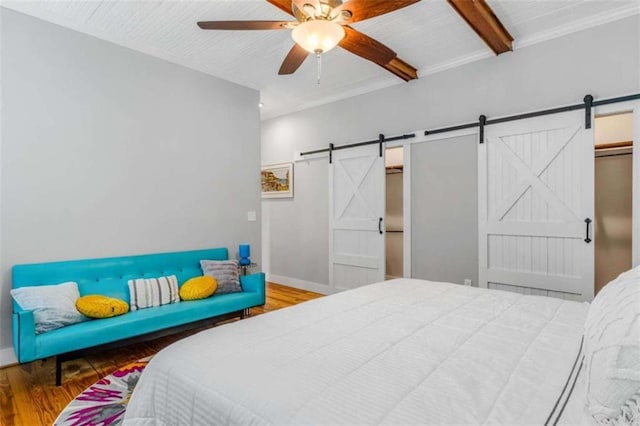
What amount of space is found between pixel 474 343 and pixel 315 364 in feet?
2.19

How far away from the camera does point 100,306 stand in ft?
8.70

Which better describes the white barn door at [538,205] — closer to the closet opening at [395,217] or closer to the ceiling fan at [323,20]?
the ceiling fan at [323,20]

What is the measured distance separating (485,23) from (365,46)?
42.2 inches

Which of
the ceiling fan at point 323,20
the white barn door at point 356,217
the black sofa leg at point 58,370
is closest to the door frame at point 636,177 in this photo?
the ceiling fan at point 323,20

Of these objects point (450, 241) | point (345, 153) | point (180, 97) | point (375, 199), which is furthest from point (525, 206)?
point (180, 97)

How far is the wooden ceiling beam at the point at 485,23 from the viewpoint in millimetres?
2583

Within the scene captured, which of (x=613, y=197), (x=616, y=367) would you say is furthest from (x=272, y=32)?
(x=613, y=197)

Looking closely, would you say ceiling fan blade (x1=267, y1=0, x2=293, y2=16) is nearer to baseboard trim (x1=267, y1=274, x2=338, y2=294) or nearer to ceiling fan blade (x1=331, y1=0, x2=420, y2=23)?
ceiling fan blade (x1=331, y1=0, x2=420, y2=23)

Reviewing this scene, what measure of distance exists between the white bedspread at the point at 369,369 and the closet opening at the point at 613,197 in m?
2.73

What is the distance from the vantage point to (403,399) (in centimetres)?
99

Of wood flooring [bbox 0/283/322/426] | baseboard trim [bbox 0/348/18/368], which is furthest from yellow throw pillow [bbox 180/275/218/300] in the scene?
baseboard trim [bbox 0/348/18/368]

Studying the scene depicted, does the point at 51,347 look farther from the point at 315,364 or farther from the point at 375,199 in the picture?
the point at 375,199

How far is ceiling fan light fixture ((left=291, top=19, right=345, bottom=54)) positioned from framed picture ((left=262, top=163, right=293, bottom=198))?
10.6 ft

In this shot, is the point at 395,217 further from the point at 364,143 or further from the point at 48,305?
the point at 48,305
